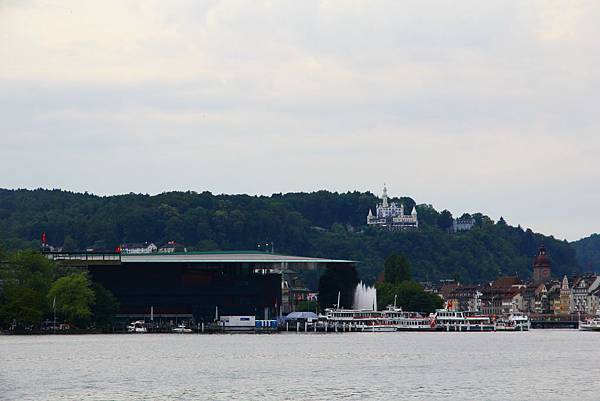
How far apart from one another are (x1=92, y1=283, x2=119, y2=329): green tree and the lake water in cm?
3395

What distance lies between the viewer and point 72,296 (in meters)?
165

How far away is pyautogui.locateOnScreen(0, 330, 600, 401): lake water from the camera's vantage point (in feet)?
256

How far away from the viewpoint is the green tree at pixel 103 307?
175962mm

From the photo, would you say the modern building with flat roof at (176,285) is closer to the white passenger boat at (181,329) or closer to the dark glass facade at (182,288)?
the dark glass facade at (182,288)

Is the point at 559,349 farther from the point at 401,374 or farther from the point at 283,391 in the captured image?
the point at 283,391

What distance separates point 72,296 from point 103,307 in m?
12.4

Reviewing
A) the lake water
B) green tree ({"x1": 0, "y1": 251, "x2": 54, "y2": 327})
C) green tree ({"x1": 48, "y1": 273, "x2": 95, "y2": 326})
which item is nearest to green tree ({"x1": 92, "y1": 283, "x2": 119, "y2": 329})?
green tree ({"x1": 48, "y1": 273, "x2": 95, "y2": 326})

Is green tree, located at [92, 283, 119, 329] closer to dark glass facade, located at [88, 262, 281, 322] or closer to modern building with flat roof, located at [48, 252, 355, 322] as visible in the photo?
modern building with flat roof, located at [48, 252, 355, 322]

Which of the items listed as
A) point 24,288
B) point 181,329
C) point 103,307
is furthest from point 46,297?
point 181,329

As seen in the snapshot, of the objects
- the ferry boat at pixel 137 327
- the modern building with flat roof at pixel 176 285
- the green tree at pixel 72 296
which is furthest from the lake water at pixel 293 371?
the modern building with flat roof at pixel 176 285

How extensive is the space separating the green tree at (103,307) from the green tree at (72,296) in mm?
5371

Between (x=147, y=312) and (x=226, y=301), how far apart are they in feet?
33.0

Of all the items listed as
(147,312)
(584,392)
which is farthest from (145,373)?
(147,312)

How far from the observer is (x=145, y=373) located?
93125 millimetres
